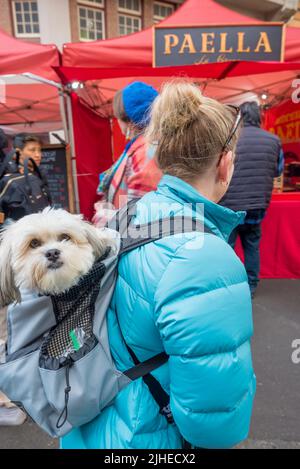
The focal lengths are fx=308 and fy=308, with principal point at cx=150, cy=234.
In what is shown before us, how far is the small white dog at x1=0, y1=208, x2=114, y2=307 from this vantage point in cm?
95

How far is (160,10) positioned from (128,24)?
1.60m

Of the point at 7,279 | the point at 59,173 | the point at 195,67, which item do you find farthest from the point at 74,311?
the point at 59,173

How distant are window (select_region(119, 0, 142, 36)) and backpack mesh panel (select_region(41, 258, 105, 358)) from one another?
1357 centimetres

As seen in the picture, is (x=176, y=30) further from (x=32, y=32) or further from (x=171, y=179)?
(x=32, y=32)

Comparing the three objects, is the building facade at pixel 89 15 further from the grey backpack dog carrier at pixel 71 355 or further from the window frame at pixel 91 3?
the grey backpack dog carrier at pixel 71 355

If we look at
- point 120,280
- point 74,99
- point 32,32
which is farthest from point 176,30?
point 32,32

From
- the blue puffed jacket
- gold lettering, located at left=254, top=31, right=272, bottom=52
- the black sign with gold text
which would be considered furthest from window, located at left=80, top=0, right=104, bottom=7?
the blue puffed jacket

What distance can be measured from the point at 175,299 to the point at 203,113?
1.90 feet

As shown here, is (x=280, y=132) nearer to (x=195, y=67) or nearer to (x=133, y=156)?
(x=195, y=67)

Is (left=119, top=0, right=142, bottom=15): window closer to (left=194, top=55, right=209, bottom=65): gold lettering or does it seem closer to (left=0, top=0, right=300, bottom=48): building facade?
(left=0, top=0, right=300, bottom=48): building facade

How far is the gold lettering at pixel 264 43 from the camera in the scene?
3.77 metres

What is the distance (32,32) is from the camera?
10844mm

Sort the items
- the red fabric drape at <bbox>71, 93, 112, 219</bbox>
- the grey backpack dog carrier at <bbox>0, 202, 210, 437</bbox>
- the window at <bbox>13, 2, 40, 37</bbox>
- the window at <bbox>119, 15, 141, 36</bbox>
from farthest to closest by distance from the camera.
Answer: the window at <bbox>119, 15, 141, 36</bbox> < the window at <bbox>13, 2, 40, 37</bbox> < the red fabric drape at <bbox>71, 93, 112, 219</bbox> < the grey backpack dog carrier at <bbox>0, 202, 210, 437</bbox>

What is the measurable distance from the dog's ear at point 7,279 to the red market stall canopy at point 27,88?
138 inches
